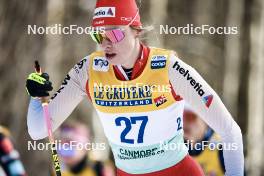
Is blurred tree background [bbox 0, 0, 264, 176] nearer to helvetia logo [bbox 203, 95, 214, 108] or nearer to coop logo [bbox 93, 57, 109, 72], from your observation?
coop logo [bbox 93, 57, 109, 72]

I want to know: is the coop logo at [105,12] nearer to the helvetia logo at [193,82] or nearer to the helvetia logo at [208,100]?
the helvetia logo at [193,82]

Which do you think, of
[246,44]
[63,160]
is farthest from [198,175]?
[246,44]

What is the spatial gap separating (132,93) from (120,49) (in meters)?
0.20

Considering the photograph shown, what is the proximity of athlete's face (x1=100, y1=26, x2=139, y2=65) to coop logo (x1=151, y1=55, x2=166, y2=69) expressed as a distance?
4.3 inches

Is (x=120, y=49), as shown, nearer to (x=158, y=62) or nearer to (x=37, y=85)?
(x=158, y=62)

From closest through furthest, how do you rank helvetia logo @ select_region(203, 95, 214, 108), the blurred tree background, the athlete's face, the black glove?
helvetia logo @ select_region(203, 95, 214, 108) → the athlete's face → the black glove → the blurred tree background

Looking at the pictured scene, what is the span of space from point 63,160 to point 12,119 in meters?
0.69

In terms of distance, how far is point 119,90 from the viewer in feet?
11.7

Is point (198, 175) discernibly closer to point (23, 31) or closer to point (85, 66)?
point (85, 66)

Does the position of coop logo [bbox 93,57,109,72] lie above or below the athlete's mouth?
below

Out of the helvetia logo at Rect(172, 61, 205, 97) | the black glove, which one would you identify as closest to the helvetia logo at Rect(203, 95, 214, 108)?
the helvetia logo at Rect(172, 61, 205, 97)

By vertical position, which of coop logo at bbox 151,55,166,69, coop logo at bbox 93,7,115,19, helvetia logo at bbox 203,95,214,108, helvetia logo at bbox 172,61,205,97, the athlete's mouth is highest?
coop logo at bbox 93,7,115,19

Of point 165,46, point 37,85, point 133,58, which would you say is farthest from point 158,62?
point 165,46

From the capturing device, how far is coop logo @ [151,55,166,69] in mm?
3494
